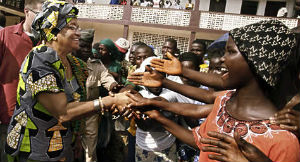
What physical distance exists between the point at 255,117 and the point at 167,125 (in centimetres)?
70

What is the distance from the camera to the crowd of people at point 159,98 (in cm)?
118

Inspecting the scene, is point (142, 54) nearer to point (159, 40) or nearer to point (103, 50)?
point (103, 50)

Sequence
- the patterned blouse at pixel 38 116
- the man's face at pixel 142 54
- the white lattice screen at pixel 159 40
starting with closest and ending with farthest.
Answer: the patterned blouse at pixel 38 116, the man's face at pixel 142 54, the white lattice screen at pixel 159 40

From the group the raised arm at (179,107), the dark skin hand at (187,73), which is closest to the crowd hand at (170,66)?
the dark skin hand at (187,73)

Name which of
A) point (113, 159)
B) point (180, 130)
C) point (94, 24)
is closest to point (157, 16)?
A: point (94, 24)

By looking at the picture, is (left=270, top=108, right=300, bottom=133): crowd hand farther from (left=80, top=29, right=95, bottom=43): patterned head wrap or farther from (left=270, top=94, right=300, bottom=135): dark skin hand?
(left=80, top=29, right=95, bottom=43): patterned head wrap

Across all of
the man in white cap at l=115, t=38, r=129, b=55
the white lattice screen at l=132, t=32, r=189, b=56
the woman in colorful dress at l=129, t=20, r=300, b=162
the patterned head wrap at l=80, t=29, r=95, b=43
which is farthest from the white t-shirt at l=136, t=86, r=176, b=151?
the white lattice screen at l=132, t=32, r=189, b=56

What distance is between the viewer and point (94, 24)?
1536cm

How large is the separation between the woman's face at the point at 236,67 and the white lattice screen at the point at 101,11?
42.9 ft

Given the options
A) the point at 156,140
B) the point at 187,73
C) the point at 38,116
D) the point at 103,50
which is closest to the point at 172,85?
the point at 187,73

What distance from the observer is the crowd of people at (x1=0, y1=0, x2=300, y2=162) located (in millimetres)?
1185

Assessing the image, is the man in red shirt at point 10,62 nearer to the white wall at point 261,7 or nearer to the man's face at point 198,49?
the man's face at point 198,49

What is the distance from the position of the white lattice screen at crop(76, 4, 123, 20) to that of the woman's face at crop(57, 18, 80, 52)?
1207cm

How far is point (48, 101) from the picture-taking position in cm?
180
